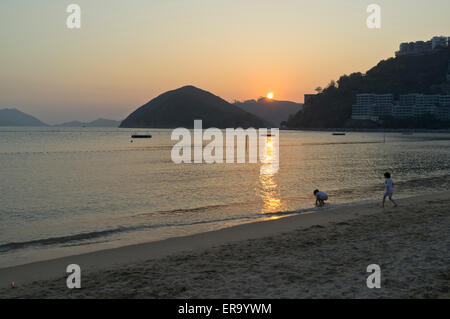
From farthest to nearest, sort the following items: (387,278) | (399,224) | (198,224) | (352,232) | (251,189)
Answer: (251,189) → (198,224) → (399,224) → (352,232) → (387,278)

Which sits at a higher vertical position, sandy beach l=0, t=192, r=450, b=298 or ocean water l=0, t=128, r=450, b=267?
sandy beach l=0, t=192, r=450, b=298

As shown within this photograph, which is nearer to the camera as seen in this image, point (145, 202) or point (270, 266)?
point (270, 266)

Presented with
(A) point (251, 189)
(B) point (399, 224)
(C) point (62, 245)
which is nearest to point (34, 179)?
(A) point (251, 189)

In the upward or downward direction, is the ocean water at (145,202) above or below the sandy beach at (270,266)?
below

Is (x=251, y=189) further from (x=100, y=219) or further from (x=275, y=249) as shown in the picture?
(x=275, y=249)

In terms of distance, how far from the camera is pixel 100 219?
1881 cm

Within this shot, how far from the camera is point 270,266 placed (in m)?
9.52

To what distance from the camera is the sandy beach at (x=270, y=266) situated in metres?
7.85

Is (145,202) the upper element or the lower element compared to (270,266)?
lower

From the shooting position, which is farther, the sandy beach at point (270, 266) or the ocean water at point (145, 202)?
the ocean water at point (145, 202)

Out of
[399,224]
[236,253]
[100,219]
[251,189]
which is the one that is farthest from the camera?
[251,189]

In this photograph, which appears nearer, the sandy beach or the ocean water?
the sandy beach

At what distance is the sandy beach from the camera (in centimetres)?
785
